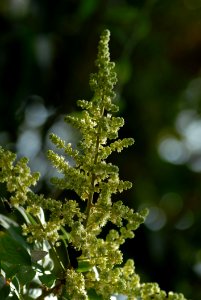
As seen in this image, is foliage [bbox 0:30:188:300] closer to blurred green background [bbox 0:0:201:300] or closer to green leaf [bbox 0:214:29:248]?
green leaf [bbox 0:214:29:248]

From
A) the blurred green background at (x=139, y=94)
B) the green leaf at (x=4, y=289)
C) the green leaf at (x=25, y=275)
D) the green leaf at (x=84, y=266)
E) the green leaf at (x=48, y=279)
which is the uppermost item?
the blurred green background at (x=139, y=94)

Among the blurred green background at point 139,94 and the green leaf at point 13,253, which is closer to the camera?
the green leaf at point 13,253

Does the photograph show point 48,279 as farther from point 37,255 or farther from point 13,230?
point 13,230

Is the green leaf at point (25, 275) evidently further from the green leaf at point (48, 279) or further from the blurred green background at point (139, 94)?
the blurred green background at point (139, 94)

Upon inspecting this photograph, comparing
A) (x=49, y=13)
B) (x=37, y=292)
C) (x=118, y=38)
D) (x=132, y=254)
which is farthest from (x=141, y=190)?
(x=37, y=292)

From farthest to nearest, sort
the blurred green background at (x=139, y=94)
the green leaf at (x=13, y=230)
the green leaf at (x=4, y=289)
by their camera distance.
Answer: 1. the blurred green background at (x=139, y=94)
2. the green leaf at (x=13, y=230)
3. the green leaf at (x=4, y=289)

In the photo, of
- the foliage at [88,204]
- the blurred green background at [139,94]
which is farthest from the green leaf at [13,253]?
the blurred green background at [139,94]
